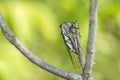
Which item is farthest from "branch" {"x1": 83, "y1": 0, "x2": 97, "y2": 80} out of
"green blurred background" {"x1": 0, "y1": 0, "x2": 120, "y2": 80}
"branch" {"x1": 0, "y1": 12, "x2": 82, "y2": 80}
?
"green blurred background" {"x1": 0, "y1": 0, "x2": 120, "y2": 80}

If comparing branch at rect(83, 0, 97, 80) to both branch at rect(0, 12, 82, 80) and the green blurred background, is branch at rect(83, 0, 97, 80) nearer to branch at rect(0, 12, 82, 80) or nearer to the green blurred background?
branch at rect(0, 12, 82, 80)

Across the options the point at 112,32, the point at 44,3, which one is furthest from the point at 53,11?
the point at 112,32

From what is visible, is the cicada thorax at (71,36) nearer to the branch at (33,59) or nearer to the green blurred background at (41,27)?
the branch at (33,59)

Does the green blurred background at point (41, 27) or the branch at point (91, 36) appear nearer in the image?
the branch at point (91, 36)

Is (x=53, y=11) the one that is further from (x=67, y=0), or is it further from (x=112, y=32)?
(x=112, y=32)

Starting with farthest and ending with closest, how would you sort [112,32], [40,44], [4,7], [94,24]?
[112,32] → [40,44] → [4,7] → [94,24]

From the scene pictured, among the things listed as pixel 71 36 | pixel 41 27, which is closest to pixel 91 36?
pixel 71 36

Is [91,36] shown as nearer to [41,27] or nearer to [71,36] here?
[71,36]

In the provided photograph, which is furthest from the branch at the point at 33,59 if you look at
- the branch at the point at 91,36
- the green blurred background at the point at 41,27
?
the green blurred background at the point at 41,27
